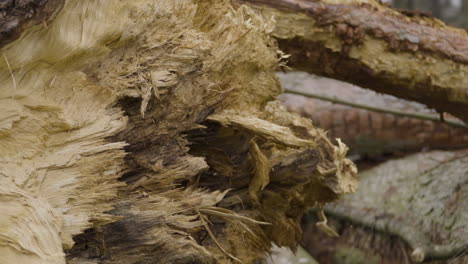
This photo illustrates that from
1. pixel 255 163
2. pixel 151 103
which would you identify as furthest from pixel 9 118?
pixel 255 163

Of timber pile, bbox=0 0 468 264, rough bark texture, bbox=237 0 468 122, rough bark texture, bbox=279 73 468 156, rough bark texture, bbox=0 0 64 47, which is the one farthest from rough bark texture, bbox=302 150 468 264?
rough bark texture, bbox=0 0 64 47

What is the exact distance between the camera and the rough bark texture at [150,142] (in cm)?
122

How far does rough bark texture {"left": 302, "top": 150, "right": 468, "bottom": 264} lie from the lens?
2256 millimetres

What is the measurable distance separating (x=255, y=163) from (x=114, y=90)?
1.61 feet

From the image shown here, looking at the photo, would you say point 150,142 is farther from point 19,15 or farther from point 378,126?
point 378,126

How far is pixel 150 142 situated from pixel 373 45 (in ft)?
3.64

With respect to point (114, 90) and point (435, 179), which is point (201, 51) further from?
point (435, 179)

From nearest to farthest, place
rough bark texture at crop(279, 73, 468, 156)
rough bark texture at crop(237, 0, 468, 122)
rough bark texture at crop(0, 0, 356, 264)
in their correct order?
rough bark texture at crop(0, 0, 356, 264)
rough bark texture at crop(237, 0, 468, 122)
rough bark texture at crop(279, 73, 468, 156)

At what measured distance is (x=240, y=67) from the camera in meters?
1.72

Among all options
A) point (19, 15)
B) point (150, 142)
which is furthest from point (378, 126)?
point (19, 15)

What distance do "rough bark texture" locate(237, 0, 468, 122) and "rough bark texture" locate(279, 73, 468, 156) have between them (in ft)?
2.90

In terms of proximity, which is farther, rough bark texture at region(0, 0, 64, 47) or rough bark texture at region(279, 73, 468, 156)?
rough bark texture at region(279, 73, 468, 156)

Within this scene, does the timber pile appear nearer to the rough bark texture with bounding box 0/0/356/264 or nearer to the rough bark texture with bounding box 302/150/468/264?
the rough bark texture with bounding box 0/0/356/264

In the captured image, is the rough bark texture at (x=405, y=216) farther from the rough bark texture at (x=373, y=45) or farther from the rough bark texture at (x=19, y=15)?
the rough bark texture at (x=19, y=15)
